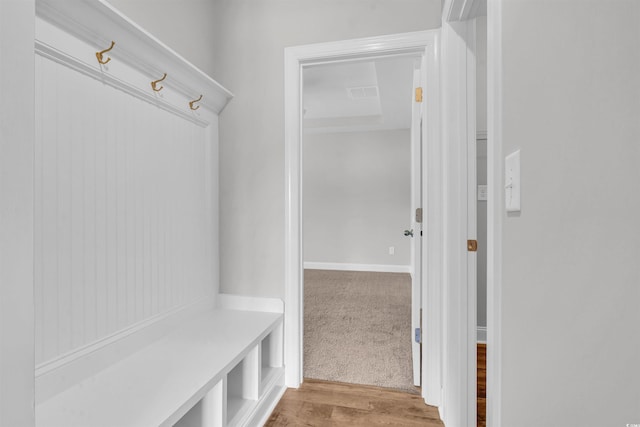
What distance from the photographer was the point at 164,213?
1666mm

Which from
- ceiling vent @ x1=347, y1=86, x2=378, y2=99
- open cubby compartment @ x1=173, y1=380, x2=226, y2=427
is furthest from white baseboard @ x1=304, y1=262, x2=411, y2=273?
open cubby compartment @ x1=173, y1=380, x2=226, y2=427

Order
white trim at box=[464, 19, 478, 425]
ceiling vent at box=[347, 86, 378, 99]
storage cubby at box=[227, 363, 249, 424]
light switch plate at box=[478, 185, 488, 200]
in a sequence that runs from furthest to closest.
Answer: ceiling vent at box=[347, 86, 378, 99] → light switch plate at box=[478, 185, 488, 200] → storage cubby at box=[227, 363, 249, 424] → white trim at box=[464, 19, 478, 425]

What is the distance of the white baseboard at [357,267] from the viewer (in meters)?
5.58

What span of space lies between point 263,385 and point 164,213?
3.31 ft

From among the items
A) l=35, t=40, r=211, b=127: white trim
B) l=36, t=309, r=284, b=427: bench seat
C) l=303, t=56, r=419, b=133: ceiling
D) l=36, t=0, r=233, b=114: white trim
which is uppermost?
l=303, t=56, r=419, b=133: ceiling

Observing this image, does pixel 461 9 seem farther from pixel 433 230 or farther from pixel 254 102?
pixel 254 102

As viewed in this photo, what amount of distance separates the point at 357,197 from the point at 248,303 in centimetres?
399

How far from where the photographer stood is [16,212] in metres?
0.49

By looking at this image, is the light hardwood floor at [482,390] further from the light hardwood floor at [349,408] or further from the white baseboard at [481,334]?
the light hardwood floor at [349,408]

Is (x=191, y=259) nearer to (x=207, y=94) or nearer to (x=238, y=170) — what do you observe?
(x=238, y=170)

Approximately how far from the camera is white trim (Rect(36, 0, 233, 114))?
1.12m

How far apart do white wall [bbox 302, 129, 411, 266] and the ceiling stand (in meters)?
0.28

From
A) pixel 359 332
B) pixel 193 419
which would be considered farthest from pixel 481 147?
pixel 193 419

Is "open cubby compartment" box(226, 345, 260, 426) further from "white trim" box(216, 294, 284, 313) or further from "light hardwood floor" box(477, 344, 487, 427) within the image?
"light hardwood floor" box(477, 344, 487, 427)
